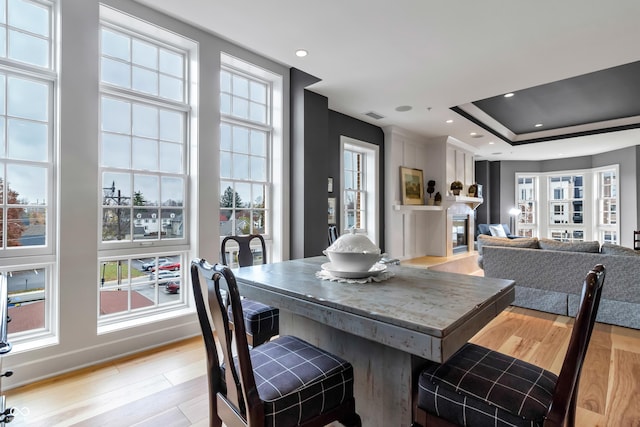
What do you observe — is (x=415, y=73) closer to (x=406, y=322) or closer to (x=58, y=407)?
(x=406, y=322)

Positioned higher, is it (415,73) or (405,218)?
(415,73)

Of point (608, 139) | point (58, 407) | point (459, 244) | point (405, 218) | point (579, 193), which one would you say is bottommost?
point (58, 407)

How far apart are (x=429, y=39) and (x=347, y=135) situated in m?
2.27

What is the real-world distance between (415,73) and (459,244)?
187 inches

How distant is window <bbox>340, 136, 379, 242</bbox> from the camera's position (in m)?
5.20

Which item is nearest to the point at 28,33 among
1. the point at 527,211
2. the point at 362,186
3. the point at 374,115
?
the point at 374,115

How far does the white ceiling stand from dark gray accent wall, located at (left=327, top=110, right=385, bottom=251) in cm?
75

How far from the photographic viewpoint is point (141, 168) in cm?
→ 287

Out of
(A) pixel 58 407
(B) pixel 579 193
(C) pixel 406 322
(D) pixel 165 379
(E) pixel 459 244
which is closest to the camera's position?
(C) pixel 406 322

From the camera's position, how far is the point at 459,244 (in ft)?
23.1

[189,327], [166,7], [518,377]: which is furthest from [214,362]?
[166,7]

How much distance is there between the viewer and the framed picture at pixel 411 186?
18.9ft

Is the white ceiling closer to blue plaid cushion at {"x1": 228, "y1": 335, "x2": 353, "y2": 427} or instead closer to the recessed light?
the recessed light

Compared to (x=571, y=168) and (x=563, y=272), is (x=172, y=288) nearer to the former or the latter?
(x=563, y=272)
